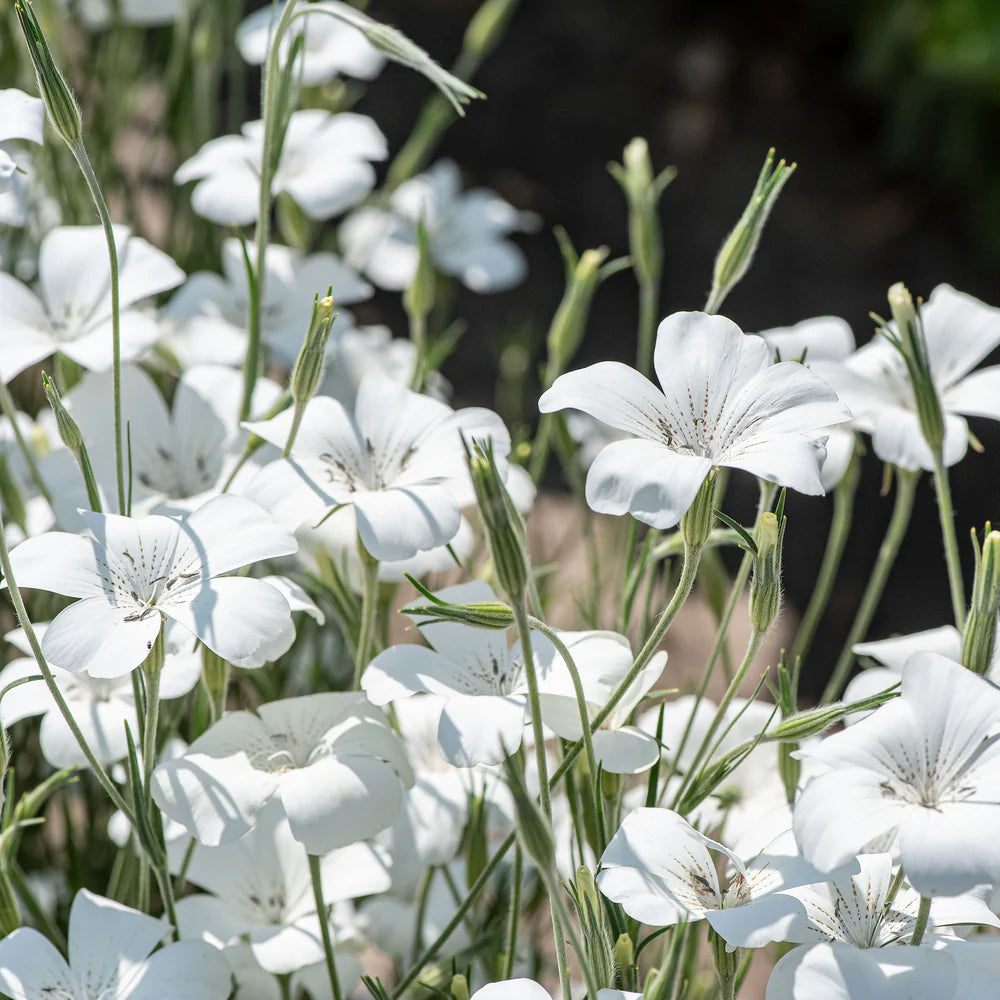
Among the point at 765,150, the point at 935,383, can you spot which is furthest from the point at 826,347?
the point at 765,150

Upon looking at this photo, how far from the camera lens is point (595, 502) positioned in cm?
50

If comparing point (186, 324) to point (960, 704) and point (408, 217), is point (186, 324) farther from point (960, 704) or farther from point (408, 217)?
point (960, 704)

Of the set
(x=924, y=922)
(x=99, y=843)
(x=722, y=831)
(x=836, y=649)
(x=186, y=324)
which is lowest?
(x=836, y=649)

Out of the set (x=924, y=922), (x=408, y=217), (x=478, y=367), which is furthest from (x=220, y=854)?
(x=478, y=367)

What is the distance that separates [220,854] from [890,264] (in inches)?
77.3

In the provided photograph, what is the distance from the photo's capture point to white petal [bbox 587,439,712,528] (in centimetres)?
49

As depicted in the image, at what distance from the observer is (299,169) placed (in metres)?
0.95

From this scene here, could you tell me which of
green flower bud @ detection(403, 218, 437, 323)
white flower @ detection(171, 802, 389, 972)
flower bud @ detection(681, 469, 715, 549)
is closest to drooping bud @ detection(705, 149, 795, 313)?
flower bud @ detection(681, 469, 715, 549)

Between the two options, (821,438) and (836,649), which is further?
(836,649)

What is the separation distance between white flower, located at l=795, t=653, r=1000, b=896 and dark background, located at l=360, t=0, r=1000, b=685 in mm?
1416

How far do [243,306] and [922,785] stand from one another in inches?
23.7

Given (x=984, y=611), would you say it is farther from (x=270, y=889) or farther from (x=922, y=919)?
(x=270, y=889)

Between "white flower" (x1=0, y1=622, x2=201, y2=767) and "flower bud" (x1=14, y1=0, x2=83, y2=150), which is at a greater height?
"flower bud" (x1=14, y1=0, x2=83, y2=150)

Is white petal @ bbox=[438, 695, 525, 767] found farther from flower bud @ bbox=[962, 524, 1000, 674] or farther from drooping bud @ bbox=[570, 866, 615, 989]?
flower bud @ bbox=[962, 524, 1000, 674]
